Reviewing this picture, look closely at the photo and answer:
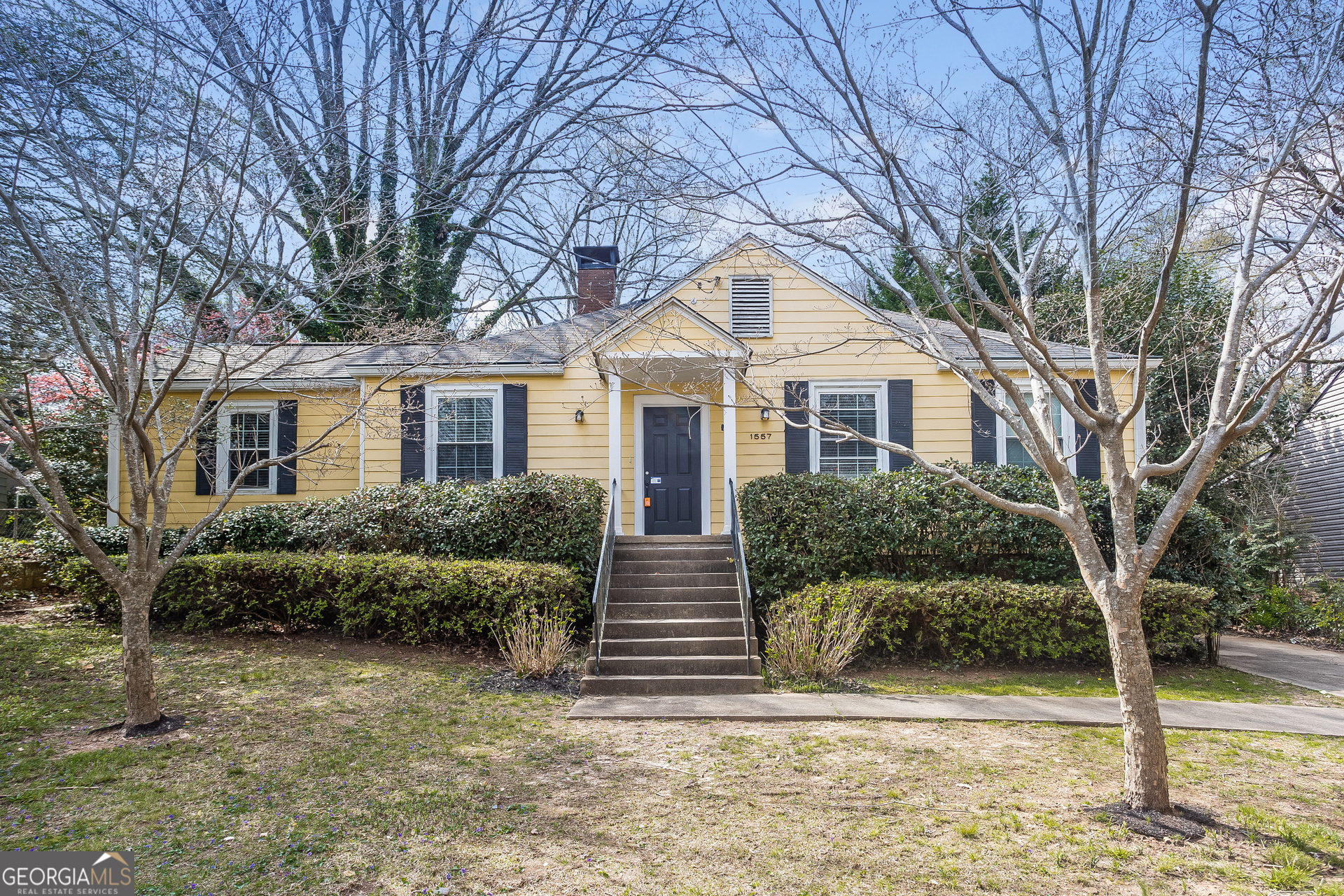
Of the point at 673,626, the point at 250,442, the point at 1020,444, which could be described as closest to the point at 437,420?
the point at 250,442

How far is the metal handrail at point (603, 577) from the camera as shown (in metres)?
7.48

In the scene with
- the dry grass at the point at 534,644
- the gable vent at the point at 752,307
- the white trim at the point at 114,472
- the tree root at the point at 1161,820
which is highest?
the gable vent at the point at 752,307

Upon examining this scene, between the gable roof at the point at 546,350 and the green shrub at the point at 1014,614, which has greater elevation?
the gable roof at the point at 546,350

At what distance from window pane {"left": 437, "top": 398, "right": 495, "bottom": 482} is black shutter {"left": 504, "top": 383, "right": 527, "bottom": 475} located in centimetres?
22

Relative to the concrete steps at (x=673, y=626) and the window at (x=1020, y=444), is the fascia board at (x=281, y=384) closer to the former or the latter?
the concrete steps at (x=673, y=626)

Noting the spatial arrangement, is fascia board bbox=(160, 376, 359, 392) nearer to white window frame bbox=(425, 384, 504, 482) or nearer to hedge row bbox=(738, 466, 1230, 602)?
white window frame bbox=(425, 384, 504, 482)

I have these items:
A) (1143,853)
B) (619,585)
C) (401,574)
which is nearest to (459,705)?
(401,574)

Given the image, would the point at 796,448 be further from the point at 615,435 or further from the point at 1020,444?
the point at 1020,444

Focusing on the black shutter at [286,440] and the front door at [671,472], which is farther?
the black shutter at [286,440]

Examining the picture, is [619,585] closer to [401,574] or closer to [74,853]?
[401,574]

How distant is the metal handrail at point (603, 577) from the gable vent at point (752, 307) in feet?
10.1

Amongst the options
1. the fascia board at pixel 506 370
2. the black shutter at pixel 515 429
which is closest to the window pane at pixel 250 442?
the fascia board at pixel 506 370

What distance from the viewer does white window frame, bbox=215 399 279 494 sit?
11.1 m

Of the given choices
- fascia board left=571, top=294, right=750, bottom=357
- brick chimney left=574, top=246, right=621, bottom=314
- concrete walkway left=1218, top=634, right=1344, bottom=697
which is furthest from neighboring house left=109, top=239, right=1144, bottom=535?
concrete walkway left=1218, top=634, right=1344, bottom=697
